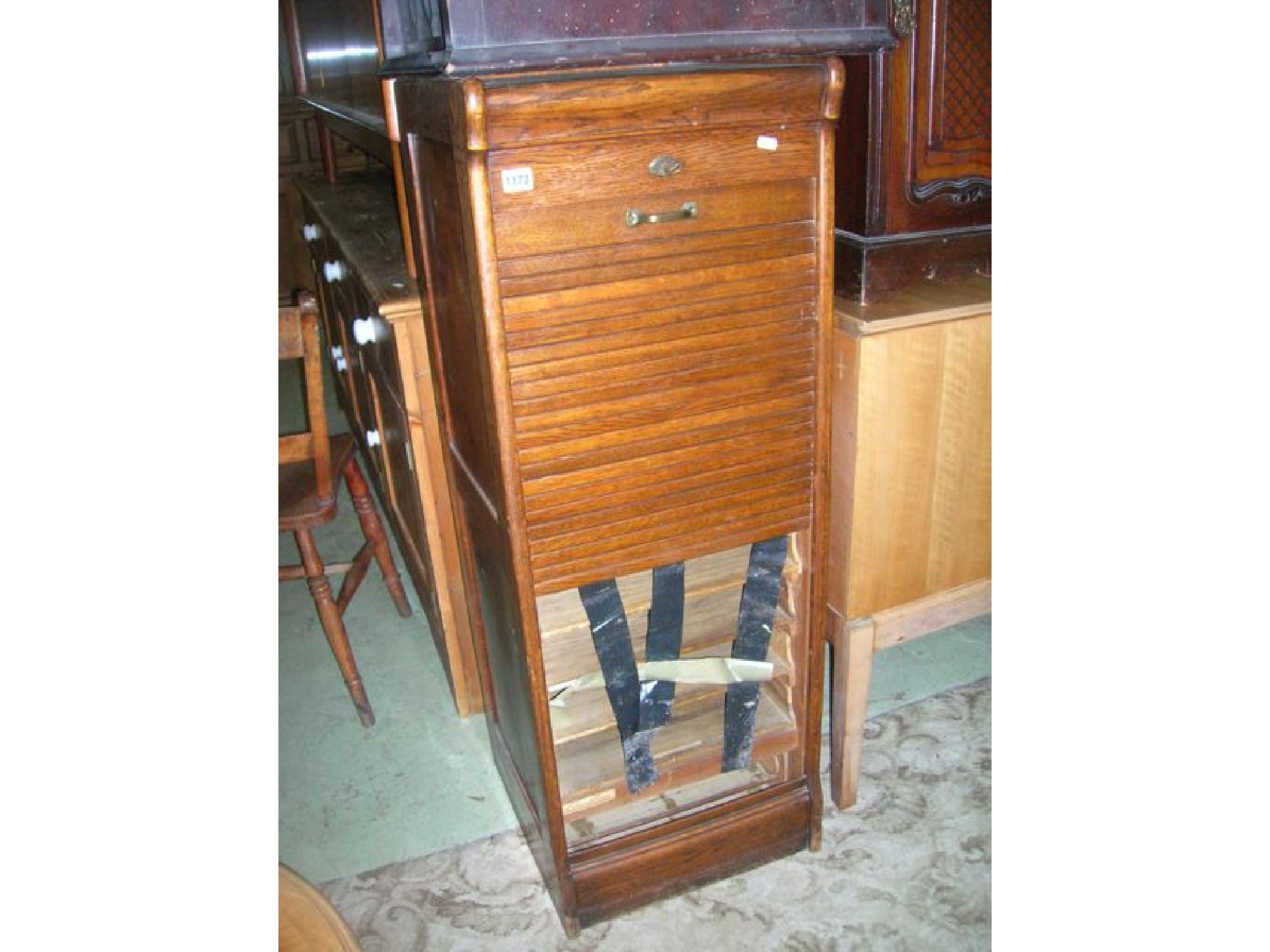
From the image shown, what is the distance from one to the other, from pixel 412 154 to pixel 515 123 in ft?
1.39

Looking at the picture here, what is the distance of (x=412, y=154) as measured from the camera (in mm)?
1592

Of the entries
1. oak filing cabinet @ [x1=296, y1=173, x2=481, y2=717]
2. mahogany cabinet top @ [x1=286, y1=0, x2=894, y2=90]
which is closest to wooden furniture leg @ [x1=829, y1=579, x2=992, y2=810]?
oak filing cabinet @ [x1=296, y1=173, x2=481, y2=717]

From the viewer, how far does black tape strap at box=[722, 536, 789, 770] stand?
68.6 inches

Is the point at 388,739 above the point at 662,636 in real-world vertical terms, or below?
below

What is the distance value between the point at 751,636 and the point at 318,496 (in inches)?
47.1

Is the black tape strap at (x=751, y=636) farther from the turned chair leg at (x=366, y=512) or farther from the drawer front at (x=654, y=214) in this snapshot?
the turned chair leg at (x=366, y=512)

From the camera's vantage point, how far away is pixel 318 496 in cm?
235

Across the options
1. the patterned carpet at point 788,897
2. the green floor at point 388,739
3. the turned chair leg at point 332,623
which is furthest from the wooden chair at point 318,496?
the patterned carpet at point 788,897

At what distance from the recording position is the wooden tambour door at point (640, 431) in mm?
1314

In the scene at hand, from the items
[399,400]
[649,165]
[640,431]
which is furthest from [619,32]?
[399,400]

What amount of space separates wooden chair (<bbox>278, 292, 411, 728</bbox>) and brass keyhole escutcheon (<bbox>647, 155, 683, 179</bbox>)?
100 centimetres

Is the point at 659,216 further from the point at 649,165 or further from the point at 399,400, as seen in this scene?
the point at 399,400

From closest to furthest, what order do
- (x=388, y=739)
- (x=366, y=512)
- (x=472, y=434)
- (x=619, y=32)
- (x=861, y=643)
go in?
(x=619, y=32) → (x=472, y=434) → (x=861, y=643) → (x=388, y=739) → (x=366, y=512)

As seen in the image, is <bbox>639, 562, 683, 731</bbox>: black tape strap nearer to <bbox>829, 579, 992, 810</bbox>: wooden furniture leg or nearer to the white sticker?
<bbox>829, 579, 992, 810</bbox>: wooden furniture leg
